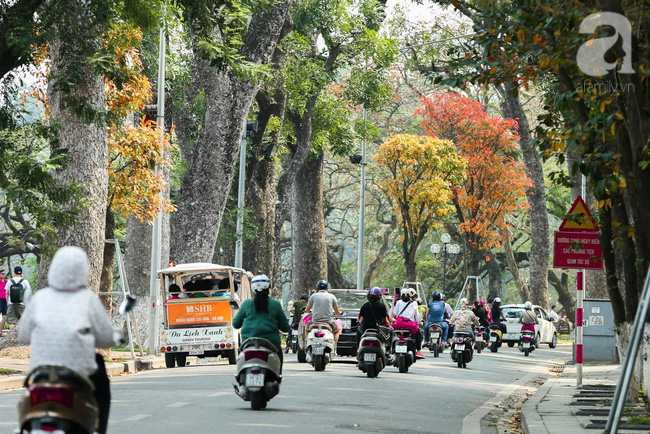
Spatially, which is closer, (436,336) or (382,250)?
(436,336)

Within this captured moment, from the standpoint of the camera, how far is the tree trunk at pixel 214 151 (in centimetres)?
2809

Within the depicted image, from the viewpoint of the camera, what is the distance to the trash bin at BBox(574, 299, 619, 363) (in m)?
29.1

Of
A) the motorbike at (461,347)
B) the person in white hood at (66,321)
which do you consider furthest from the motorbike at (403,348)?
the person in white hood at (66,321)

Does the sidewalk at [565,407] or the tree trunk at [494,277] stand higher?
the tree trunk at [494,277]

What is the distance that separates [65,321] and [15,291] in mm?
22690

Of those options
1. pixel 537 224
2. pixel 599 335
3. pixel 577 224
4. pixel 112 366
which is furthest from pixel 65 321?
pixel 537 224

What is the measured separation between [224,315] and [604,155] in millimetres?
14346

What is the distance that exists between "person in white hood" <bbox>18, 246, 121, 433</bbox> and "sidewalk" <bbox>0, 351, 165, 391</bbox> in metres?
10.6

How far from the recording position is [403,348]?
23.4m

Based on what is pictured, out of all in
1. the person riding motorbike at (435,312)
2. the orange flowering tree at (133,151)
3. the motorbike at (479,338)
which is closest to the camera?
the orange flowering tree at (133,151)

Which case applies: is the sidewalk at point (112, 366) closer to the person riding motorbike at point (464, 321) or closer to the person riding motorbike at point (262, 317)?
the person riding motorbike at point (262, 317)

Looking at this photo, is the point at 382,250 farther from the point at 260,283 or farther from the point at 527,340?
the point at 260,283

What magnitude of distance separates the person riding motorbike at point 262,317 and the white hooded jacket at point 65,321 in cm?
646

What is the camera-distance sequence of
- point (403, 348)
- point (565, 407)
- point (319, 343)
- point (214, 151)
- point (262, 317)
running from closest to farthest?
point (262, 317) < point (565, 407) < point (319, 343) < point (403, 348) < point (214, 151)
